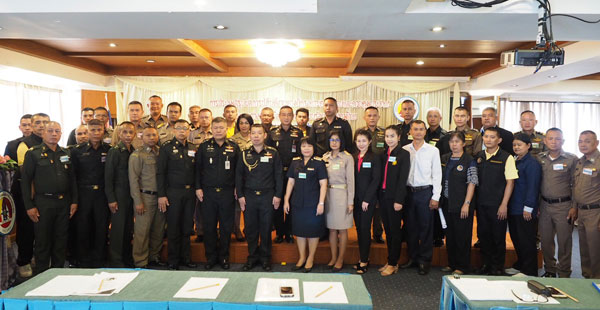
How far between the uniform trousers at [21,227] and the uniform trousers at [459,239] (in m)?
4.70

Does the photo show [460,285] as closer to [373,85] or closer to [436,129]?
[436,129]

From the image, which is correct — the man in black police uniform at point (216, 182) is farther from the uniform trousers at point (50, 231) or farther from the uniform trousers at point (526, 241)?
the uniform trousers at point (526, 241)

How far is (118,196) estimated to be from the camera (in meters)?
3.94

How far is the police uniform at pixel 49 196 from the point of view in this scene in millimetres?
3574

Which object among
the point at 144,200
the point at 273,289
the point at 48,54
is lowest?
the point at 273,289

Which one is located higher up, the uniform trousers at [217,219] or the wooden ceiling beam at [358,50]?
the wooden ceiling beam at [358,50]

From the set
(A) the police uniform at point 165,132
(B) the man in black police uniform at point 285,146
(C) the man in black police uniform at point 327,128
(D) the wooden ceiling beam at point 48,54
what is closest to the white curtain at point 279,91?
(D) the wooden ceiling beam at point 48,54

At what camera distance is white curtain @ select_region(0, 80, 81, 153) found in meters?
6.67

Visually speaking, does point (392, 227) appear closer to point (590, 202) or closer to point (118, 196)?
point (590, 202)

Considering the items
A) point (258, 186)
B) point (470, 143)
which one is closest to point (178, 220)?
point (258, 186)

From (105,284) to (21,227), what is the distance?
2.72m

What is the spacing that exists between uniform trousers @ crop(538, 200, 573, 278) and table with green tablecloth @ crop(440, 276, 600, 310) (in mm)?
1875

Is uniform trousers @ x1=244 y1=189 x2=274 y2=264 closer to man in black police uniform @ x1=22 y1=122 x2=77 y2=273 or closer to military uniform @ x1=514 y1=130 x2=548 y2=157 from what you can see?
man in black police uniform @ x1=22 y1=122 x2=77 y2=273

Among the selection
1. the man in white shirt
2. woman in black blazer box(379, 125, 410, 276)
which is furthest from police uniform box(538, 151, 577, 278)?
woman in black blazer box(379, 125, 410, 276)
